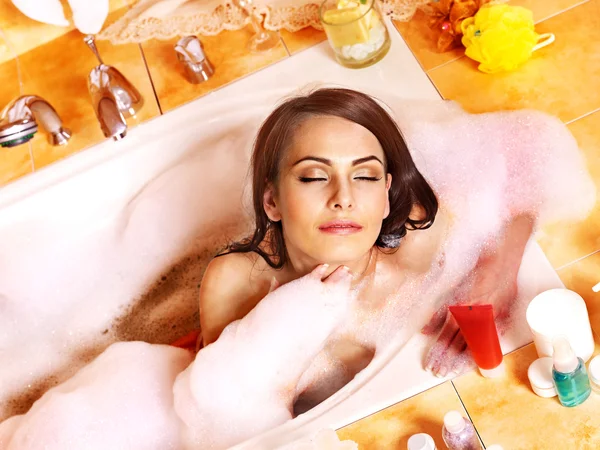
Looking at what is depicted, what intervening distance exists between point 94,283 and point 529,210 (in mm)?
1129

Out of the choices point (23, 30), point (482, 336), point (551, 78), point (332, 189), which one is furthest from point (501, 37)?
point (23, 30)

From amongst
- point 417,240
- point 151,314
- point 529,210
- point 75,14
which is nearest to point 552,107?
point 529,210

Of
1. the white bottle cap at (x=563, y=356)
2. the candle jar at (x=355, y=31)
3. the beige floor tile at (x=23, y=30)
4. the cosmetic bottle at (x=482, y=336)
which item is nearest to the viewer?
the white bottle cap at (x=563, y=356)

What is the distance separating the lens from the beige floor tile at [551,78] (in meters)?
1.71

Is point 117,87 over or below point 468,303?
over

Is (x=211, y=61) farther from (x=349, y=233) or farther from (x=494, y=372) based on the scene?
(x=494, y=372)

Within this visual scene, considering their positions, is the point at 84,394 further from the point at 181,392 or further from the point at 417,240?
the point at 417,240

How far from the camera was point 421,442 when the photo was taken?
1279 mm

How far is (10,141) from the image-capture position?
1749 mm

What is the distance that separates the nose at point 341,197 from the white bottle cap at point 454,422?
1.39ft

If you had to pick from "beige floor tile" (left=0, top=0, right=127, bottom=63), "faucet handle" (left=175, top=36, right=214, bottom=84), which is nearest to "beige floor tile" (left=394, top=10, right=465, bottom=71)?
"faucet handle" (left=175, top=36, right=214, bottom=84)

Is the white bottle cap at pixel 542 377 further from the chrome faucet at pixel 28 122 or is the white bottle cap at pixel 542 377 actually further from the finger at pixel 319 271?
the chrome faucet at pixel 28 122

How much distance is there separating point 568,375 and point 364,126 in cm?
63

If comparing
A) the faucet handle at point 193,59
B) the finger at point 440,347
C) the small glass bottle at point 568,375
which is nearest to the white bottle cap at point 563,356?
the small glass bottle at point 568,375
